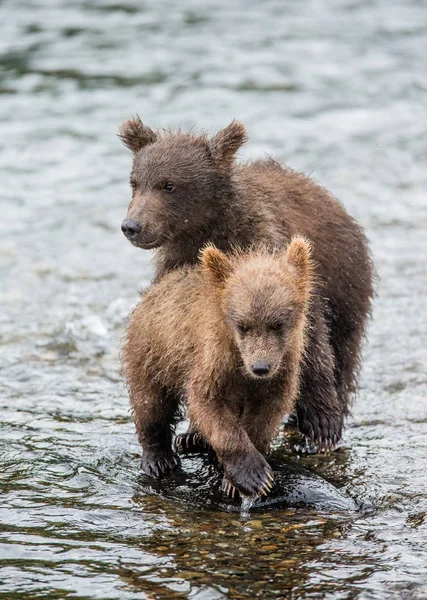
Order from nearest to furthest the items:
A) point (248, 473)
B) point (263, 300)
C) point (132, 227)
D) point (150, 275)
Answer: point (263, 300)
point (248, 473)
point (132, 227)
point (150, 275)

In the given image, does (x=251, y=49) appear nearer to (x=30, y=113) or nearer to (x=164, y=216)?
(x=30, y=113)

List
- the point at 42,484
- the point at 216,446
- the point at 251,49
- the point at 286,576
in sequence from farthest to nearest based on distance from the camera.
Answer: the point at 251,49
the point at 42,484
the point at 216,446
the point at 286,576

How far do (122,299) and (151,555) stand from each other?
21.8 ft

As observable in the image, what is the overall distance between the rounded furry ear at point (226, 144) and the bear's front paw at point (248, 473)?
2376 millimetres

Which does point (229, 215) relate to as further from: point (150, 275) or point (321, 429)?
point (150, 275)

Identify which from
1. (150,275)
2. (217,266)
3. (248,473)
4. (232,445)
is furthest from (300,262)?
(150,275)

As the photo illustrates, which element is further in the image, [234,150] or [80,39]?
[80,39]

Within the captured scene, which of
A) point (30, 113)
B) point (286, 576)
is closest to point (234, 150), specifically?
point (286, 576)

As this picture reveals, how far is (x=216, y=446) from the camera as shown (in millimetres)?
7371

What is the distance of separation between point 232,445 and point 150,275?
6819mm

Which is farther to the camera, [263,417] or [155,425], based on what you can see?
[155,425]

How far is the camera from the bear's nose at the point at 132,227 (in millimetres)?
8266

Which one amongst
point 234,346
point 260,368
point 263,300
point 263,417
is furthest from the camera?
point 263,417

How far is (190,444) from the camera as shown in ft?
29.4
